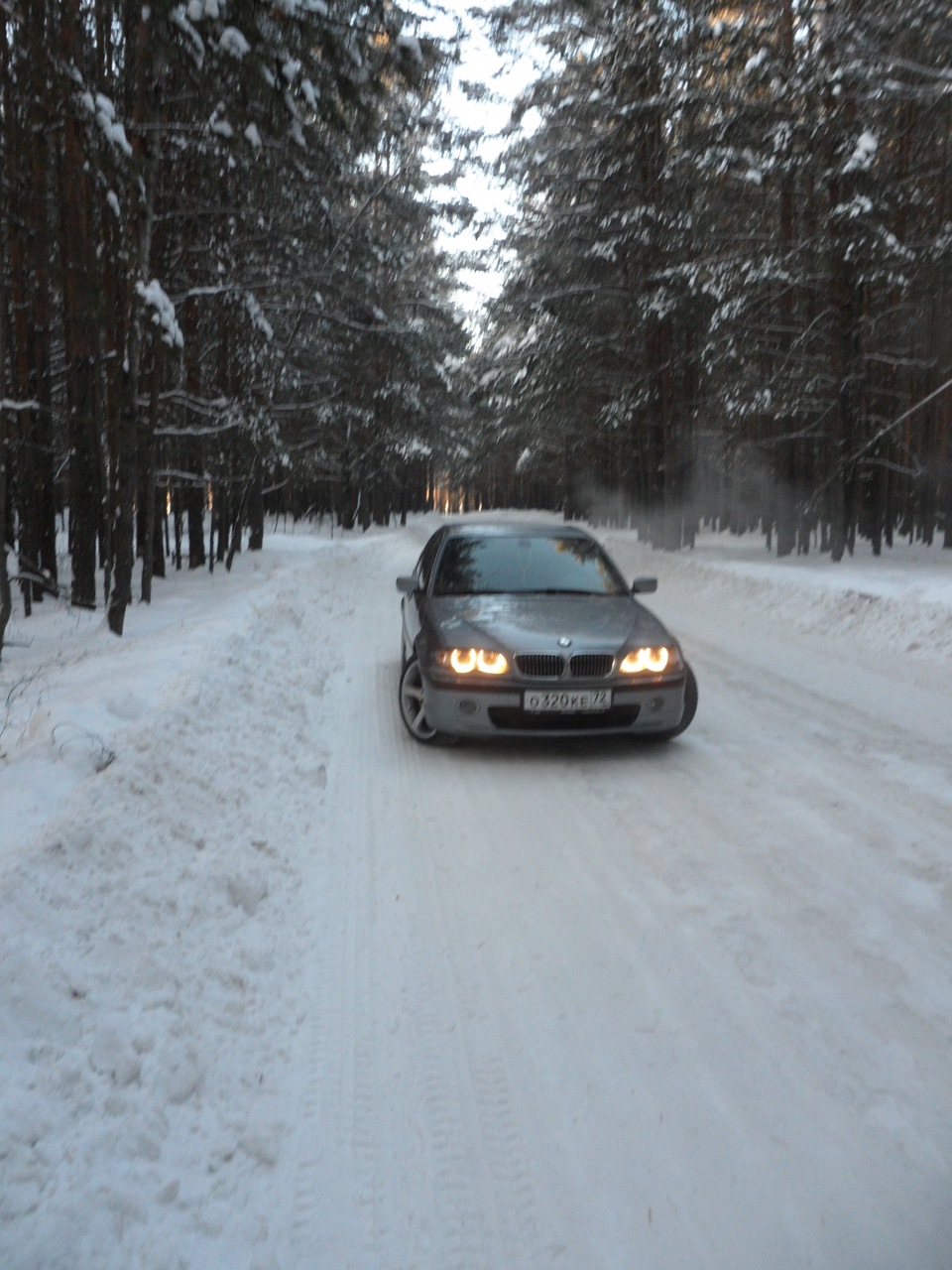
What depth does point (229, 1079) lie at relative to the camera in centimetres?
277

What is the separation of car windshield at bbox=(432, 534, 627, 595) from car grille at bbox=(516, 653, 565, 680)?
1.33 m

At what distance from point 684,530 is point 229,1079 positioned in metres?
23.2

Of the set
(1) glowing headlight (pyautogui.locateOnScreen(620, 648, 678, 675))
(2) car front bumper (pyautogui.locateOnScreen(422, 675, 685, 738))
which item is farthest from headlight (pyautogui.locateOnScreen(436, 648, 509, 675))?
(1) glowing headlight (pyautogui.locateOnScreen(620, 648, 678, 675))

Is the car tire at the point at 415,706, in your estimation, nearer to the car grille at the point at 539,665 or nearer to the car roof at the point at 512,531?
the car grille at the point at 539,665

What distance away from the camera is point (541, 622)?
6.32 meters

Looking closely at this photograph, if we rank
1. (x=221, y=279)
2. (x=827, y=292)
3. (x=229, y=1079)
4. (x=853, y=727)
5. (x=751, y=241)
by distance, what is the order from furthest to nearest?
(x=751, y=241) < (x=827, y=292) < (x=221, y=279) < (x=853, y=727) < (x=229, y=1079)

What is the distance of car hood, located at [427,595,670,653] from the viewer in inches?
236

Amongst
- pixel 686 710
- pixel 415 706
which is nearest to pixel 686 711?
pixel 686 710

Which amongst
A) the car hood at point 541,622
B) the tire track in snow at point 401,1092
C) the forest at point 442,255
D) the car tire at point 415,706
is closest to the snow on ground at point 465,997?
the tire track in snow at point 401,1092

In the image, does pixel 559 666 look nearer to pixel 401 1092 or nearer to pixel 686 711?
pixel 686 711

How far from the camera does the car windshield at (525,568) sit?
7246 mm

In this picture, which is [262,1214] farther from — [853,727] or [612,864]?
[853,727]

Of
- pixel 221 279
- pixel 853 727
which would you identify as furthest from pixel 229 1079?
pixel 221 279

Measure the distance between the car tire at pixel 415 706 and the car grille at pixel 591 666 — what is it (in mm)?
1074
